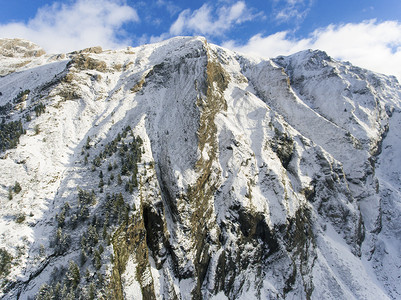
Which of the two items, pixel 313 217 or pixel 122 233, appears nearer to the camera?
pixel 122 233

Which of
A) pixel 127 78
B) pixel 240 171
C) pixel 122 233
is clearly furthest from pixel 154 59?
pixel 122 233

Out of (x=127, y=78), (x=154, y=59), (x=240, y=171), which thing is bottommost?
(x=240, y=171)

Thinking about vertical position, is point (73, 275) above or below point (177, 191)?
below

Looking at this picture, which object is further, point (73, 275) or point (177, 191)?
point (177, 191)

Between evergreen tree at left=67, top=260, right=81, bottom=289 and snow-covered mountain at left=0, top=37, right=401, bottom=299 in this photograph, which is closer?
evergreen tree at left=67, top=260, right=81, bottom=289

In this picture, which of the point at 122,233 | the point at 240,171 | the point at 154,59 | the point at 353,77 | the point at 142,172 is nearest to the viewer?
the point at 122,233

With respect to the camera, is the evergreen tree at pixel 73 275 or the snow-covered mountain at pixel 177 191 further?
the snow-covered mountain at pixel 177 191

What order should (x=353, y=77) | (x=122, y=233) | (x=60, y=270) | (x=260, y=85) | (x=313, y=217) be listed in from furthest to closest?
(x=353, y=77)
(x=260, y=85)
(x=313, y=217)
(x=122, y=233)
(x=60, y=270)

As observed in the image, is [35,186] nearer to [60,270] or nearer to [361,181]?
[60,270]
